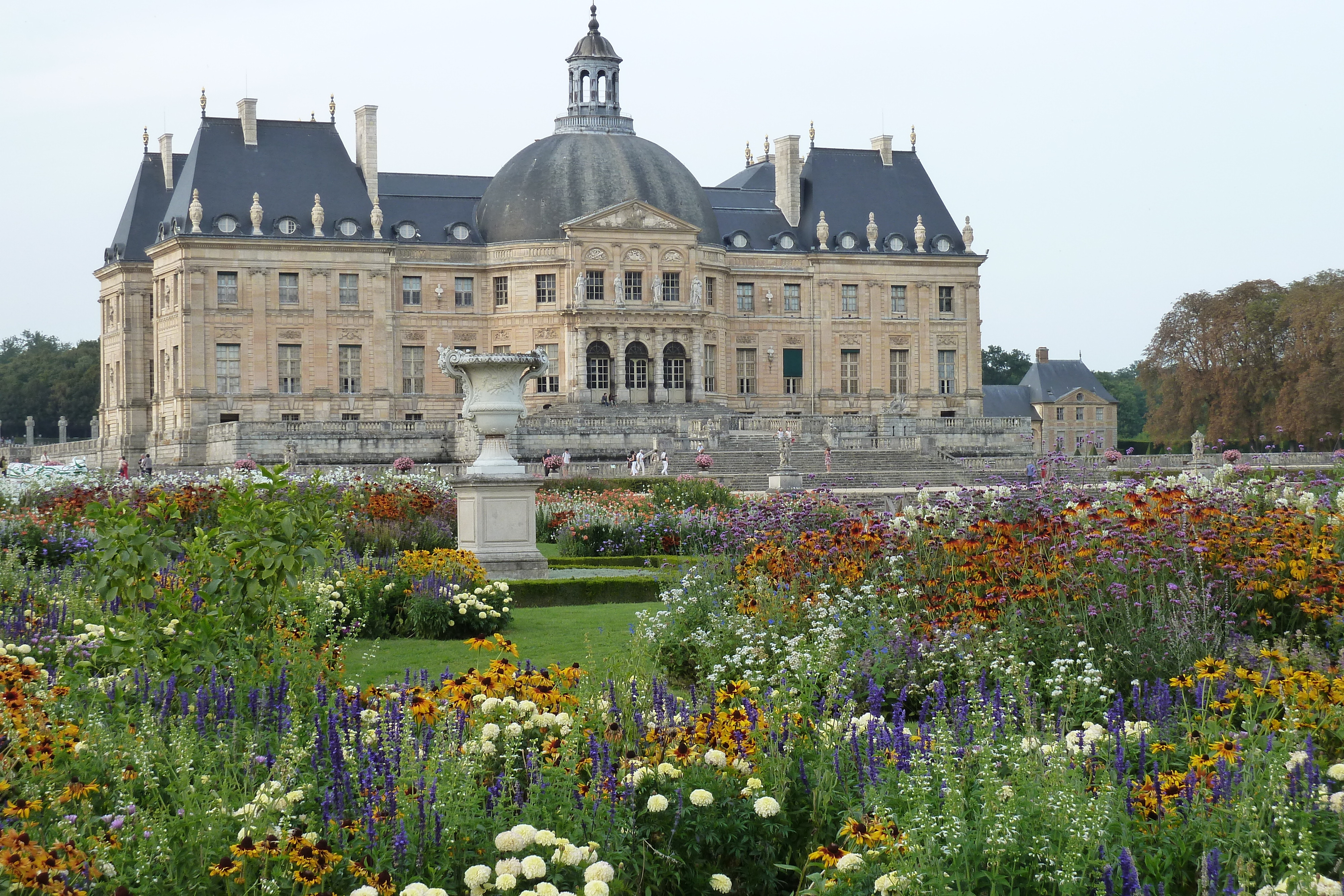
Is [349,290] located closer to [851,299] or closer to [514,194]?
[514,194]

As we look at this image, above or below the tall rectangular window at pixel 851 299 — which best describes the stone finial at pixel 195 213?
above

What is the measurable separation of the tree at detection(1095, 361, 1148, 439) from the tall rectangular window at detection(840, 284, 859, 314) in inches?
1664

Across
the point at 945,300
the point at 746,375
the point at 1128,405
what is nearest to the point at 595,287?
the point at 746,375

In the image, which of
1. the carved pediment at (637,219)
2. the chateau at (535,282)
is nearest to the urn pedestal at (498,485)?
the chateau at (535,282)

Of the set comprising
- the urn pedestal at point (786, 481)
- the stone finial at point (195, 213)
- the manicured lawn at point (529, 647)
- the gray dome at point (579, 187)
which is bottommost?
the manicured lawn at point (529, 647)

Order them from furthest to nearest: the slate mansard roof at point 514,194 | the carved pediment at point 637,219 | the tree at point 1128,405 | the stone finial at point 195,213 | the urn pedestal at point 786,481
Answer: the tree at point 1128,405
the carved pediment at point 637,219
the slate mansard roof at point 514,194
the stone finial at point 195,213
the urn pedestal at point 786,481

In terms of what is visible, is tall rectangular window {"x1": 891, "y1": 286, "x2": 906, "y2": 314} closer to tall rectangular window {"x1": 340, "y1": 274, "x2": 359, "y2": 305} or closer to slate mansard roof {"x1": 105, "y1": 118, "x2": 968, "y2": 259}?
slate mansard roof {"x1": 105, "y1": 118, "x2": 968, "y2": 259}

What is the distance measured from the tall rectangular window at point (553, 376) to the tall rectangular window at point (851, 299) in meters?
12.2

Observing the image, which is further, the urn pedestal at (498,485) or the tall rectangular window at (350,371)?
the tall rectangular window at (350,371)

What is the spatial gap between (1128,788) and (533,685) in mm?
2713

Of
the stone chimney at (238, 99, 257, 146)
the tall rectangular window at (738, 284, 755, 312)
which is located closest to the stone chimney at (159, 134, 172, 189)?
the stone chimney at (238, 99, 257, 146)

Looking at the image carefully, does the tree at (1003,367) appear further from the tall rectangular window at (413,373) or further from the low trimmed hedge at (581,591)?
the low trimmed hedge at (581,591)

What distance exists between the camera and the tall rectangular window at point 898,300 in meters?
61.2

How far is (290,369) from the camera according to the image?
180 feet
